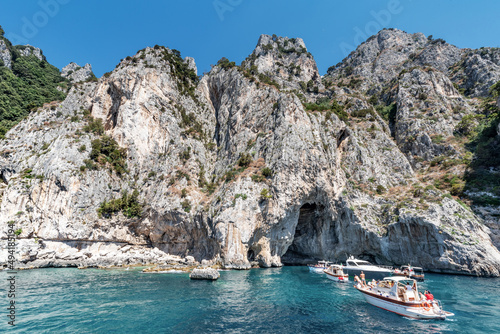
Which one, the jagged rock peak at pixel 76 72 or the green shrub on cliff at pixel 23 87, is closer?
the green shrub on cliff at pixel 23 87

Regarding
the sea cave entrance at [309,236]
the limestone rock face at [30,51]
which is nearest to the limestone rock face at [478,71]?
the sea cave entrance at [309,236]

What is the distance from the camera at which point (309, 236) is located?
1820 inches

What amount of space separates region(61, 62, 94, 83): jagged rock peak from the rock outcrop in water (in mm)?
46941

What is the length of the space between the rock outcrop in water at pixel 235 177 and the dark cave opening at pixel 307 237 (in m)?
0.30

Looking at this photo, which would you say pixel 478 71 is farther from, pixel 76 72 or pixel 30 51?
pixel 30 51

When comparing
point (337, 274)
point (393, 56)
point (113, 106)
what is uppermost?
point (393, 56)

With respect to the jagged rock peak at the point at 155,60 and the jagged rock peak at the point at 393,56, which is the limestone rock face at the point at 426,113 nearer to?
the jagged rock peak at the point at 393,56

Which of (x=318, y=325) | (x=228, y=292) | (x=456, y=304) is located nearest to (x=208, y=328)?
(x=318, y=325)

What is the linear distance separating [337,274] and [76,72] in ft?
407

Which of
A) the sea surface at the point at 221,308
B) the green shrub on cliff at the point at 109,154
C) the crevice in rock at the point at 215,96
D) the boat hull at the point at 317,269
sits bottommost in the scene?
the sea surface at the point at 221,308

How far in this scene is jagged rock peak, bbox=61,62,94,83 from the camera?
96438mm

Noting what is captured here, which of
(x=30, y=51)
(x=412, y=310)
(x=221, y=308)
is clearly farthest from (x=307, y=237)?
(x=30, y=51)

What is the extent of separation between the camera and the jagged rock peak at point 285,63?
81.7 metres

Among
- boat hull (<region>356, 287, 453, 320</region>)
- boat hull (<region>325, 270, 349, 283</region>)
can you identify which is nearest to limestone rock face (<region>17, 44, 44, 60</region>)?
boat hull (<region>325, 270, 349, 283</region>)
